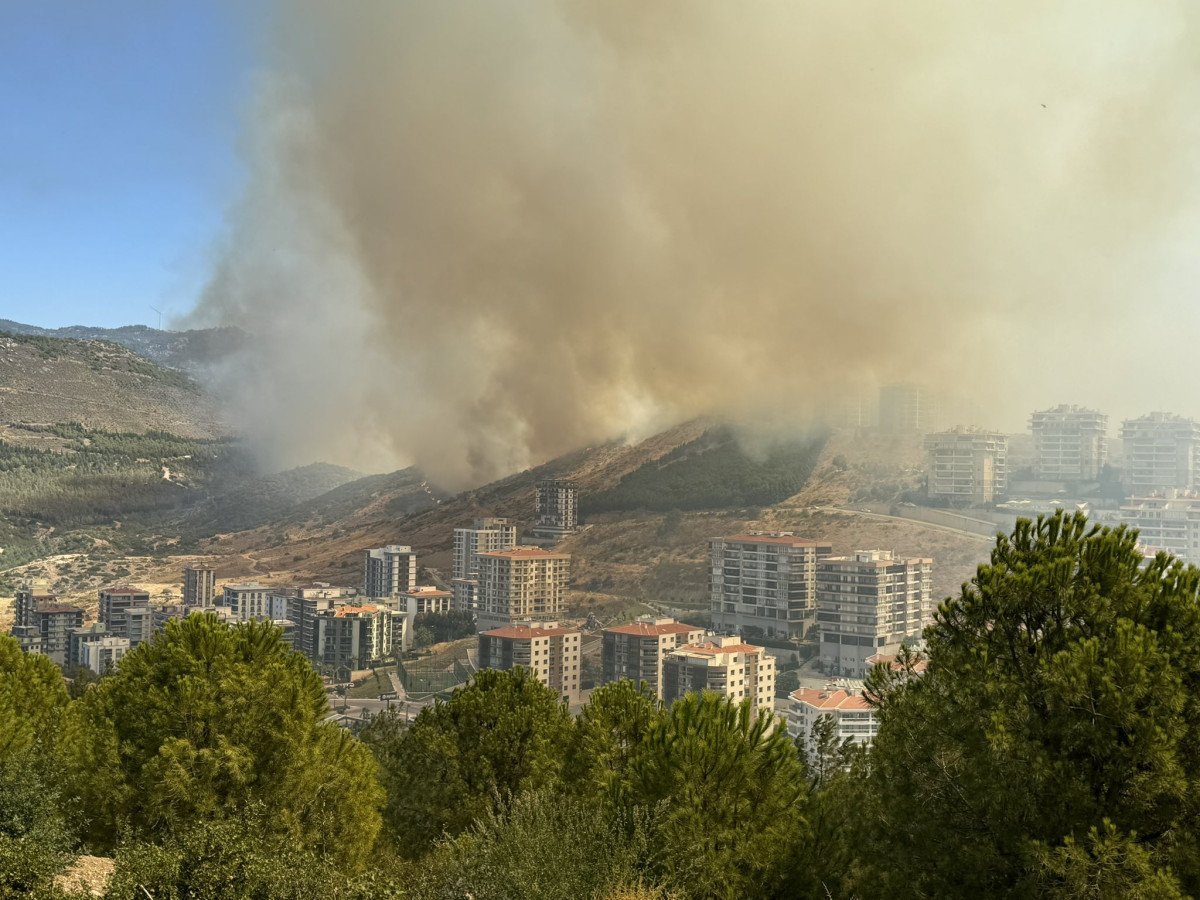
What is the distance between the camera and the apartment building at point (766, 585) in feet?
150

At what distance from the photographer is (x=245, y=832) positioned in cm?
763

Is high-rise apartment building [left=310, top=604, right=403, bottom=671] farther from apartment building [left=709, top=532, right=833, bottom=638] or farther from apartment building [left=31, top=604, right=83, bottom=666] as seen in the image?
apartment building [left=709, top=532, right=833, bottom=638]

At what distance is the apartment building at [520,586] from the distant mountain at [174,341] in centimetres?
8188

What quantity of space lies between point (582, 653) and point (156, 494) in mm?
50310

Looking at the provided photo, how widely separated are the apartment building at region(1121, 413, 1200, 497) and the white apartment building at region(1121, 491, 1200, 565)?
4.47 metres

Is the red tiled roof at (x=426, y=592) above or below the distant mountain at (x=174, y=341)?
below

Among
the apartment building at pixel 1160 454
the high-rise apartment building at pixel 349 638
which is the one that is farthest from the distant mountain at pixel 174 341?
the apartment building at pixel 1160 454

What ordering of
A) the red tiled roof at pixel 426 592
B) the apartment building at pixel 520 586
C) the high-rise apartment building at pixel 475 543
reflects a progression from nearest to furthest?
the apartment building at pixel 520 586 < the red tiled roof at pixel 426 592 < the high-rise apartment building at pixel 475 543

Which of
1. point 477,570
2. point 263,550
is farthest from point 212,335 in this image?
point 477,570

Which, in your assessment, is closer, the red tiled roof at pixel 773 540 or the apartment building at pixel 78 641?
the apartment building at pixel 78 641

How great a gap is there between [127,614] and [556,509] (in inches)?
981

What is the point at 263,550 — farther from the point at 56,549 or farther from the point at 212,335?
the point at 212,335

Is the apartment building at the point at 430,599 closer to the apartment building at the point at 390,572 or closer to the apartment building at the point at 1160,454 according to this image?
the apartment building at the point at 390,572

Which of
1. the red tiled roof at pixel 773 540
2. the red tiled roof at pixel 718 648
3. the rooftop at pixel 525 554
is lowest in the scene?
the red tiled roof at pixel 718 648
